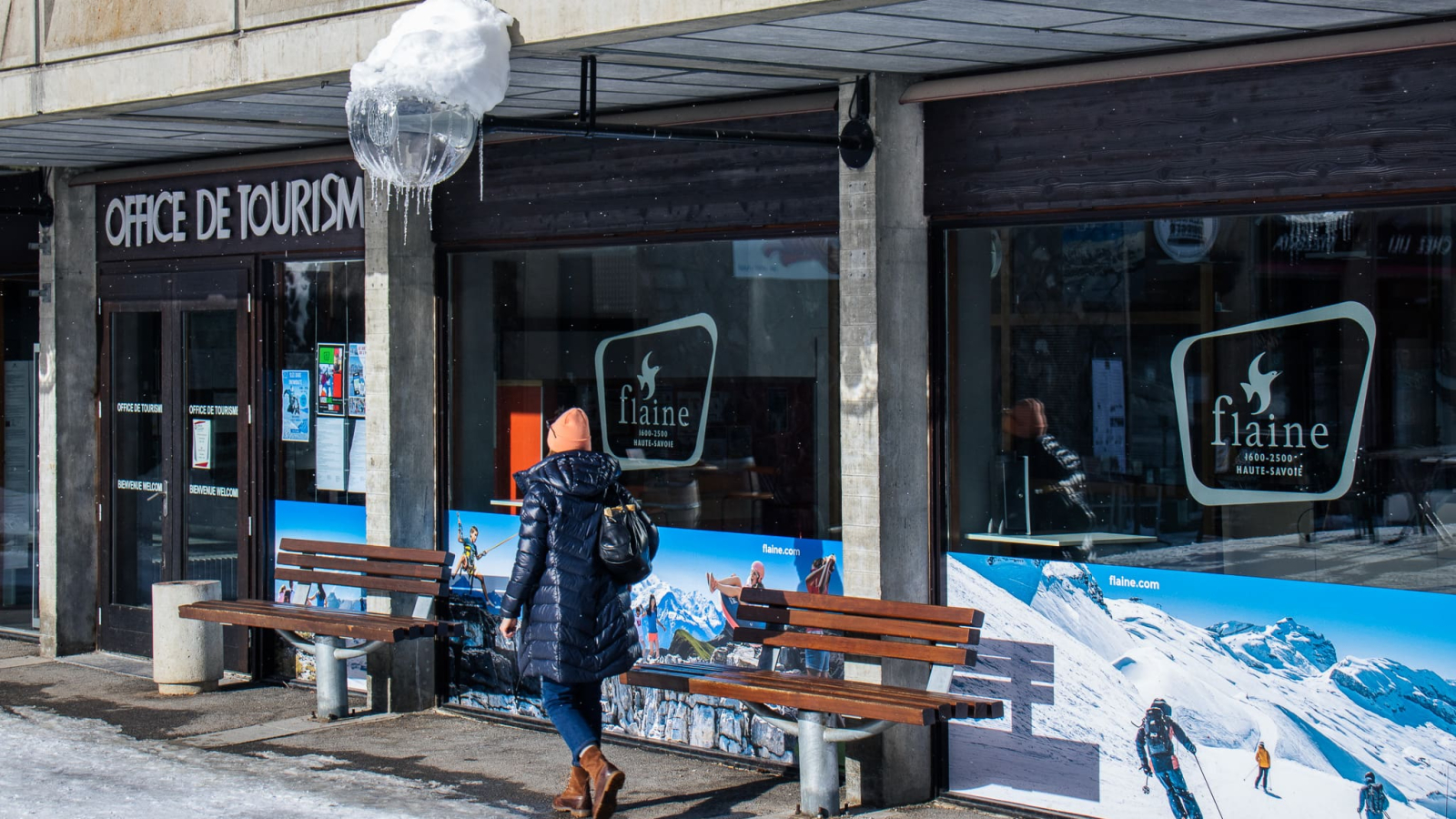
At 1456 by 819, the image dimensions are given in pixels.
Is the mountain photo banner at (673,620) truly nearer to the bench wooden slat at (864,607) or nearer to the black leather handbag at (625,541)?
the bench wooden slat at (864,607)

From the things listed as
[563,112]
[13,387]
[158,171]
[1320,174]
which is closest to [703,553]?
[563,112]

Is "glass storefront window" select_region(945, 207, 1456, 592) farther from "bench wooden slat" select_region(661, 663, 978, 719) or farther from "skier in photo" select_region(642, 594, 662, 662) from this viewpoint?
"skier in photo" select_region(642, 594, 662, 662)

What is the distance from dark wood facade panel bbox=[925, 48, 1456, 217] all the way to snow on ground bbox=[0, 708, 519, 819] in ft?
10.6

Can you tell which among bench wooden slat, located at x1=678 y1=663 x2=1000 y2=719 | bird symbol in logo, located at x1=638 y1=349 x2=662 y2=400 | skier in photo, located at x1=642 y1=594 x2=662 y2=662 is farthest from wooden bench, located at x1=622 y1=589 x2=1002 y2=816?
bird symbol in logo, located at x1=638 y1=349 x2=662 y2=400

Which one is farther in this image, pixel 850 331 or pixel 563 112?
pixel 563 112

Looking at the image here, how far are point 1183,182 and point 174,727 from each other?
559 cm

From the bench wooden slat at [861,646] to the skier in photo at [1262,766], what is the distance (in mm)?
1073

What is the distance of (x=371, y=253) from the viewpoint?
8523mm

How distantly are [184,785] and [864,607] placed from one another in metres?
3.01

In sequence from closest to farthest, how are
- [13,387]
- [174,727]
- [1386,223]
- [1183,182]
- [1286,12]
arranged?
1. [1286,12]
2. [1386,223]
3. [1183,182]
4. [174,727]
5. [13,387]

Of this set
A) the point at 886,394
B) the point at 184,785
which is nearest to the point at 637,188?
the point at 886,394

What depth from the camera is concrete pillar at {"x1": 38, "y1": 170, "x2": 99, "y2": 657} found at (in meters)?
10.4

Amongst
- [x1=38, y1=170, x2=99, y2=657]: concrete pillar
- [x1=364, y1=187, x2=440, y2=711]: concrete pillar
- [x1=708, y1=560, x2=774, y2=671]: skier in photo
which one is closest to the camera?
[x1=708, y1=560, x2=774, y2=671]: skier in photo

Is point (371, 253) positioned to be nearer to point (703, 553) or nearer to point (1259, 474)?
point (703, 553)
